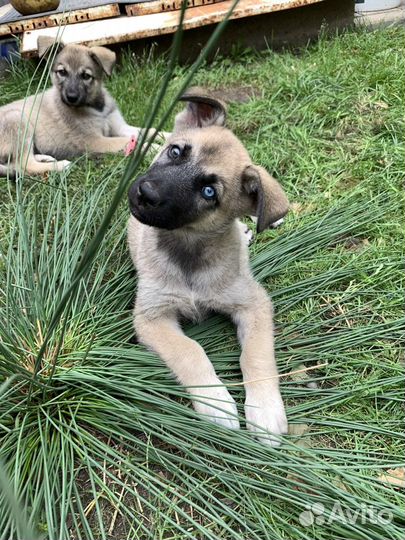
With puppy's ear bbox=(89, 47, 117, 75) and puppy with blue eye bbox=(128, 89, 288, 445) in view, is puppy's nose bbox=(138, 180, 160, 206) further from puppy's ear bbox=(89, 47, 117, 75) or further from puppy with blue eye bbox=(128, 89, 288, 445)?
puppy's ear bbox=(89, 47, 117, 75)

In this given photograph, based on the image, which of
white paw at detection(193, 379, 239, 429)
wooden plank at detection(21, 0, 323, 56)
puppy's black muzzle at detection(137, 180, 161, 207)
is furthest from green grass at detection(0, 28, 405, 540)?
wooden plank at detection(21, 0, 323, 56)

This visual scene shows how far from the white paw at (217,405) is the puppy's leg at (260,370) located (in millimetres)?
80

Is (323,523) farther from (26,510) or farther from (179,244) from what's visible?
(179,244)

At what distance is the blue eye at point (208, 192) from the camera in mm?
2650

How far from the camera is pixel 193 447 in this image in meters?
2.30

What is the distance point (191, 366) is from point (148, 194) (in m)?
0.85

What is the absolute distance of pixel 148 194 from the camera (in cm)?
247

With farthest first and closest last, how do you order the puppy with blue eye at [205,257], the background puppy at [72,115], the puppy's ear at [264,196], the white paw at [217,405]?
1. the background puppy at [72,115]
2. the puppy's ear at [264,196]
3. the puppy with blue eye at [205,257]
4. the white paw at [217,405]

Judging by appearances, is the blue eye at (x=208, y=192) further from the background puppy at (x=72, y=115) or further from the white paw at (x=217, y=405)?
the background puppy at (x=72, y=115)

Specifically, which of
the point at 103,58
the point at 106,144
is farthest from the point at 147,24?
the point at 106,144

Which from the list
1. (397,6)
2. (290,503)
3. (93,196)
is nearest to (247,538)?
(290,503)

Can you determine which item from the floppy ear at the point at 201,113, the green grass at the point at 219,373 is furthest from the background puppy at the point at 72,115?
the floppy ear at the point at 201,113

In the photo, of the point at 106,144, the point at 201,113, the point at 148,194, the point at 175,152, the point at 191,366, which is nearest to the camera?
the point at 148,194

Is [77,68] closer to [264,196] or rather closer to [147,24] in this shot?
[147,24]
